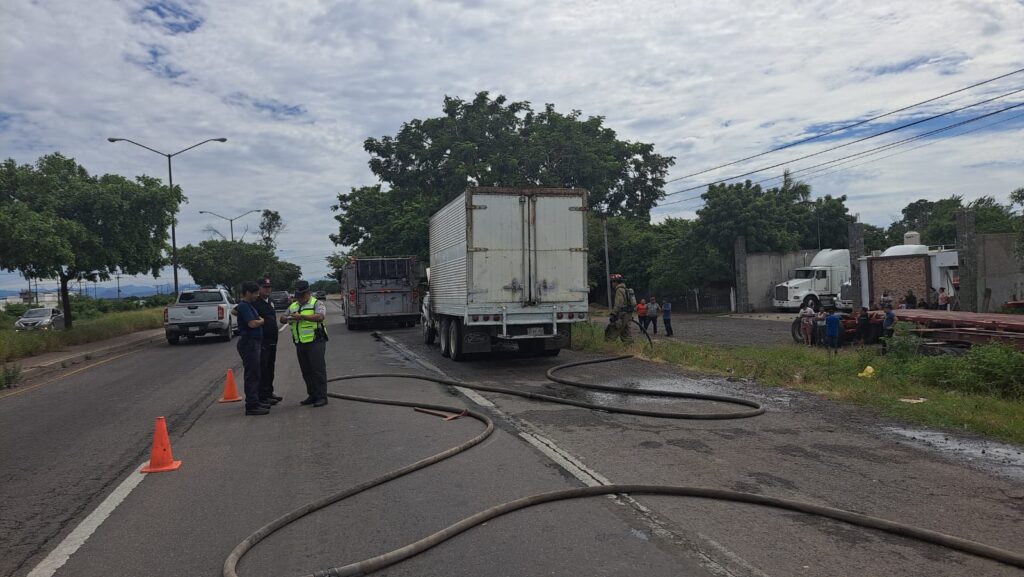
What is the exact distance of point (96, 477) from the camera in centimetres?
652

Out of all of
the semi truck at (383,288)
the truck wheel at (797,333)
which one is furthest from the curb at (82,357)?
the truck wheel at (797,333)

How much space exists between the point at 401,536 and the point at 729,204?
3658cm

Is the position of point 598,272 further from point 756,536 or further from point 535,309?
point 756,536

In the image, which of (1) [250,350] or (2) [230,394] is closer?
(1) [250,350]

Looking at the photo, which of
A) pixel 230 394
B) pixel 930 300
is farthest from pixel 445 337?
pixel 930 300

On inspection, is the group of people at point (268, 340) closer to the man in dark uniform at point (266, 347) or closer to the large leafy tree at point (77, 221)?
the man in dark uniform at point (266, 347)

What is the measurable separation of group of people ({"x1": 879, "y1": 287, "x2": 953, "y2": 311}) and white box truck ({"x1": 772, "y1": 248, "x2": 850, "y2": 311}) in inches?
333

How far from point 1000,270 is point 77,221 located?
31.1m

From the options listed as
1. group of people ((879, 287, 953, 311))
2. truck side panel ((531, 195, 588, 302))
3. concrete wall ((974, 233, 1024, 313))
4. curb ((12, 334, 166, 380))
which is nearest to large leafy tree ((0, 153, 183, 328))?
curb ((12, 334, 166, 380))

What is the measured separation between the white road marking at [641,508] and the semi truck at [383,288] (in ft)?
59.2

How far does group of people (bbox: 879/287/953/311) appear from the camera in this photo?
22688mm

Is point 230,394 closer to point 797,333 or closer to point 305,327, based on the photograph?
point 305,327

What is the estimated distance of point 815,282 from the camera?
37.2 meters

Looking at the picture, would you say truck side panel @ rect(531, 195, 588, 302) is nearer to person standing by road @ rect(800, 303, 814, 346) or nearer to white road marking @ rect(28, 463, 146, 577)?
person standing by road @ rect(800, 303, 814, 346)
